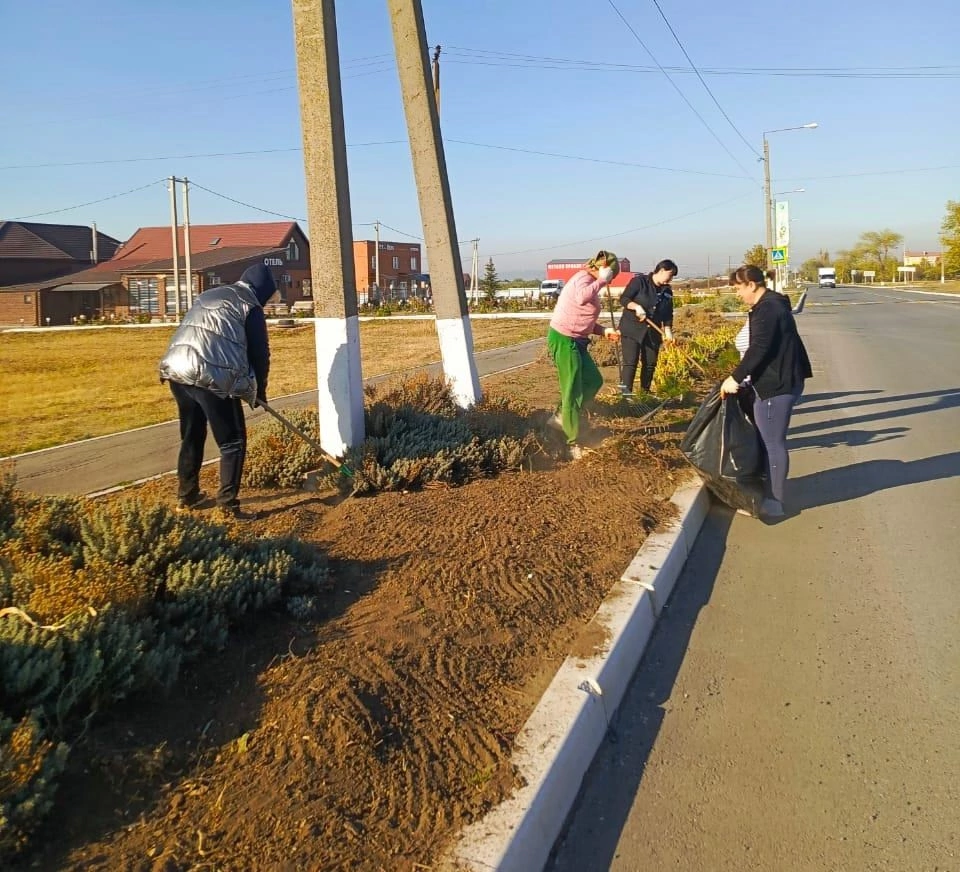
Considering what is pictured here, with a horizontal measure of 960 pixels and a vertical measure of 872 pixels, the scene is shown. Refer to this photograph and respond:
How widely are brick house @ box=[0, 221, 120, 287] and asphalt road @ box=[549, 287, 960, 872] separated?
65.0 metres

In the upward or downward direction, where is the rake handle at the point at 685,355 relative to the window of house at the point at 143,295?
downward

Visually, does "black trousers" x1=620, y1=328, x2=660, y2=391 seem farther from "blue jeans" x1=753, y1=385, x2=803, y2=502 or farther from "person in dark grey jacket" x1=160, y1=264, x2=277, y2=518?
"person in dark grey jacket" x1=160, y1=264, x2=277, y2=518

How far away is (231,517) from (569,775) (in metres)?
3.00

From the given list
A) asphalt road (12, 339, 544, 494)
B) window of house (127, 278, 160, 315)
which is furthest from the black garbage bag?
window of house (127, 278, 160, 315)

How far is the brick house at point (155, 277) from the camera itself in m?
55.6

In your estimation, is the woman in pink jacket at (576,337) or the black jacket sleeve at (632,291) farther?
the black jacket sleeve at (632,291)

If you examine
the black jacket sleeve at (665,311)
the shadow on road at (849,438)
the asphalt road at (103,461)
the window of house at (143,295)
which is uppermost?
the window of house at (143,295)

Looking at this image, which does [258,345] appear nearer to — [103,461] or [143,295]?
[103,461]

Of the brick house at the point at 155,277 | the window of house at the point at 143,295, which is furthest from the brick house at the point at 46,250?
the window of house at the point at 143,295

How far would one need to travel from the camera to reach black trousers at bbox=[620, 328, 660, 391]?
1023 centimetres

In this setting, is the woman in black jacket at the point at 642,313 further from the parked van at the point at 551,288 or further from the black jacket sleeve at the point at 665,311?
the parked van at the point at 551,288

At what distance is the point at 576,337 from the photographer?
24.8 ft

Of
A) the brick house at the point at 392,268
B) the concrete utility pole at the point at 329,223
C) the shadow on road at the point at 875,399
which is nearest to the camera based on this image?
the concrete utility pole at the point at 329,223

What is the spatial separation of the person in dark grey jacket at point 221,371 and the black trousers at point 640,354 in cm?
531
